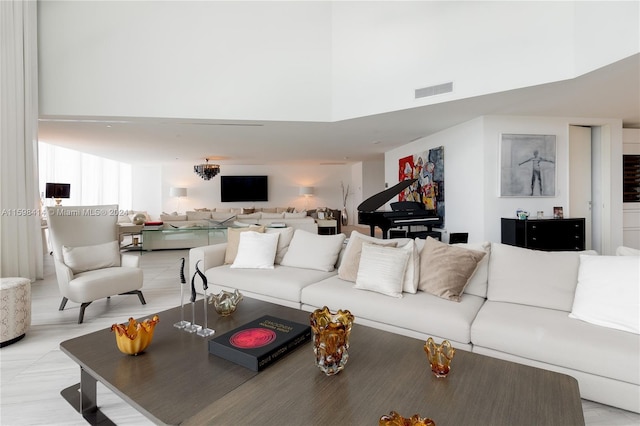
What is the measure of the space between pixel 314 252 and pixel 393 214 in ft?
7.68

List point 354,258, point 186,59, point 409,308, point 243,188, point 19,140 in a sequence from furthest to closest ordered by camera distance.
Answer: point 243,188 → point 186,59 → point 19,140 → point 354,258 → point 409,308

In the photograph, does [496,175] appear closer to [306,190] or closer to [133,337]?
[133,337]

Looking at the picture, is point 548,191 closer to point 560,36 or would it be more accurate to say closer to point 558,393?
point 560,36

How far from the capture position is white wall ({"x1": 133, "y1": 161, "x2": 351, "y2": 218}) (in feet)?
36.4

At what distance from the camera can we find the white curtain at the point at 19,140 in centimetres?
409

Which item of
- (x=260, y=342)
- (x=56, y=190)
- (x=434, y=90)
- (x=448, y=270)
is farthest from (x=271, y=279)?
(x=56, y=190)

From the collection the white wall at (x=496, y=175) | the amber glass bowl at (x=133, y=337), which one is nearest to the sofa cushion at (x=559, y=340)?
the amber glass bowl at (x=133, y=337)

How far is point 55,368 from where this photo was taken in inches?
87.0

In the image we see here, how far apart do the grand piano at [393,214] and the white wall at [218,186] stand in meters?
6.48

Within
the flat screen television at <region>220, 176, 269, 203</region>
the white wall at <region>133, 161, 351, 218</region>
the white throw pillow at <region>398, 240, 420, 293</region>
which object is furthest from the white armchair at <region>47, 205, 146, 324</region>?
the white wall at <region>133, 161, 351, 218</region>

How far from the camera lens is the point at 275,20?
4.88 metres

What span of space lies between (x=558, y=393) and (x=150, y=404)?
5.12ft

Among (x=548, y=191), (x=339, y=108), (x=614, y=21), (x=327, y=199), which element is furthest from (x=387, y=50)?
(x=327, y=199)

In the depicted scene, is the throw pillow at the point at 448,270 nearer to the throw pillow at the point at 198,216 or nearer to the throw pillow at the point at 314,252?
the throw pillow at the point at 314,252
